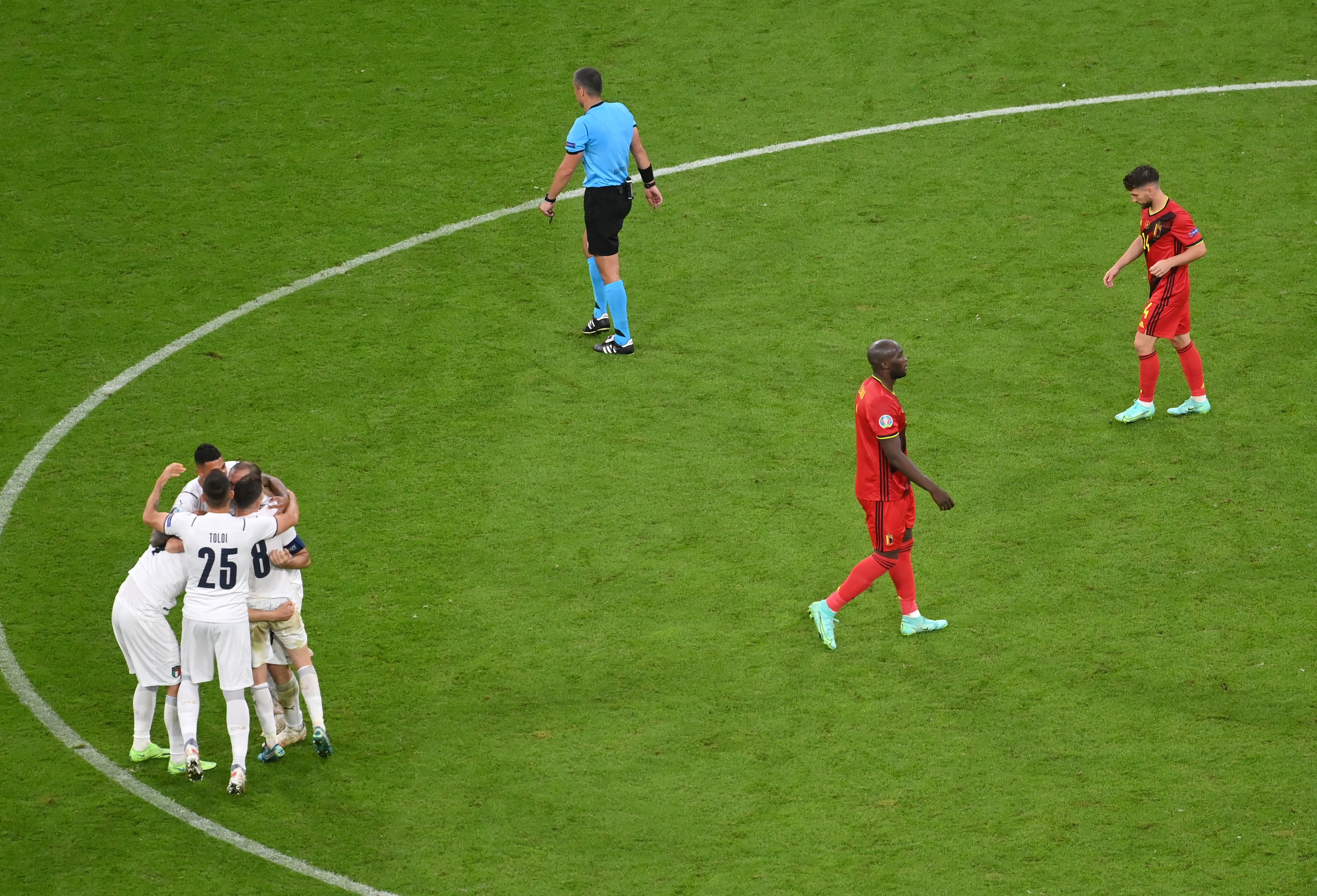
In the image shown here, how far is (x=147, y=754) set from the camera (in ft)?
28.3

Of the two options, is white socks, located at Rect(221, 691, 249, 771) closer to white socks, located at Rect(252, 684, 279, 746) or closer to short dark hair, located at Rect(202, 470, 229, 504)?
white socks, located at Rect(252, 684, 279, 746)

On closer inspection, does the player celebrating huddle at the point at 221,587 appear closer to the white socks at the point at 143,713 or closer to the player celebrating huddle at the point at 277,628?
the player celebrating huddle at the point at 277,628

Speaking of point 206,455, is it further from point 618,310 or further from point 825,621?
point 618,310

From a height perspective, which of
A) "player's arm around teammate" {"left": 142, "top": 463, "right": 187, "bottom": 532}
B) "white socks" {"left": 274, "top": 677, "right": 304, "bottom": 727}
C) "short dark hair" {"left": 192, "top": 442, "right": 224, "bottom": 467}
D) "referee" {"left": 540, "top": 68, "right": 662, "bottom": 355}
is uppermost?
"referee" {"left": 540, "top": 68, "right": 662, "bottom": 355}

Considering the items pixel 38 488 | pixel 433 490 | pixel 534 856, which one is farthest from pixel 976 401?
pixel 38 488

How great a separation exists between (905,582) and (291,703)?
395 cm

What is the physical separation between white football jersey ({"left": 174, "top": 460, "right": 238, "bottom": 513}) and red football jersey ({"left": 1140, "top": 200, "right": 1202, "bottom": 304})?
23.1 ft

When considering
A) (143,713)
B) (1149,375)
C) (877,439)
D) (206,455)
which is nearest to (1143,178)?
(1149,375)

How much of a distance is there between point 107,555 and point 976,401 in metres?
7.00

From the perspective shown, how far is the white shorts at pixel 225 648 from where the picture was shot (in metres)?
→ 8.08

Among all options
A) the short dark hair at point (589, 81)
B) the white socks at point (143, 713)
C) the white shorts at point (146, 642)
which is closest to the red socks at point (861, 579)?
the white shorts at point (146, 642)

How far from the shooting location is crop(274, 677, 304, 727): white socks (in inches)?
342

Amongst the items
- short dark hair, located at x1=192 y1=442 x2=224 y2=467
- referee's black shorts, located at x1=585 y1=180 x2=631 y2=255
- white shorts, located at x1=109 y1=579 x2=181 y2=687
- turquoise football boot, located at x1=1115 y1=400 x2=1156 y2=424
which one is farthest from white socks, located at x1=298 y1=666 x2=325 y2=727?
turquoise football boot, located at x1=1115 y1=400 x2=1156 y2=424

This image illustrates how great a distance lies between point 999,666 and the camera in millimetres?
9102
